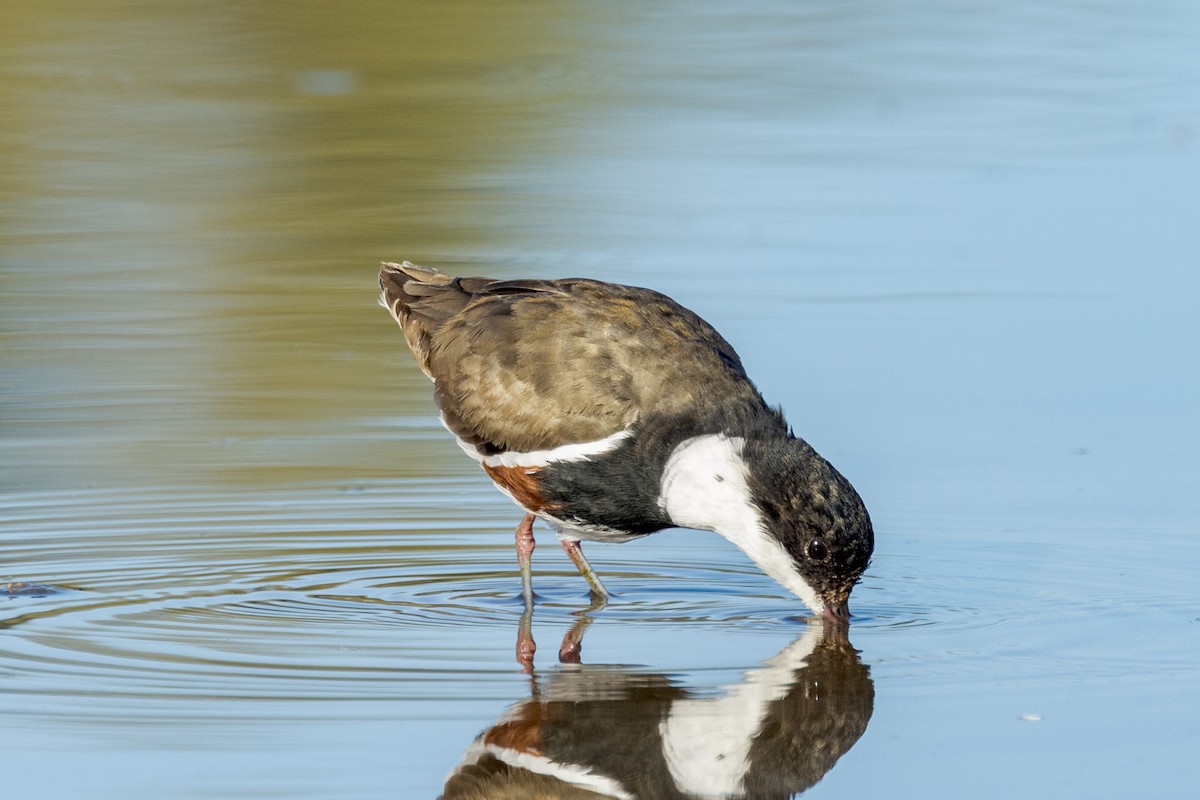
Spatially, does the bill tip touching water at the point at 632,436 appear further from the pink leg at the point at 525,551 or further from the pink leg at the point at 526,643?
the pink leg at the point at 526,643

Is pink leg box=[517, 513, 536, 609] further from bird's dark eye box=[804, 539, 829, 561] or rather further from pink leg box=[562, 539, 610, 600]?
bird's dark eye box=[804, 539, 829, 561]

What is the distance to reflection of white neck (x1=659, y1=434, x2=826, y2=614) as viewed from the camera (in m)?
8.62

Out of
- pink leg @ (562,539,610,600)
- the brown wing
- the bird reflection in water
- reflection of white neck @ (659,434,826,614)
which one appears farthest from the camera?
pink leg @ (562,539,610,600)

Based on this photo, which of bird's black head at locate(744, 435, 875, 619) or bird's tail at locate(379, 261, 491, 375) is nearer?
bird's black head at locate(744, 435, 875, 619)

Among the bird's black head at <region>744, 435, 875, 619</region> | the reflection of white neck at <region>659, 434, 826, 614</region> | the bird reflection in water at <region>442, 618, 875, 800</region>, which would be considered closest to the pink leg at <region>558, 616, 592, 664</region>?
the bird reflection in water at <region>442, 618, 875, 800</region>

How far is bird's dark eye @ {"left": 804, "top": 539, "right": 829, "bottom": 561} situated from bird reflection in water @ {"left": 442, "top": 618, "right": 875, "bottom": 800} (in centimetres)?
42

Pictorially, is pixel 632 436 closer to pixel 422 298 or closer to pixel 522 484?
pixel 522 484

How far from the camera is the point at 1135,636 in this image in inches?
323

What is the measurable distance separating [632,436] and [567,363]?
593mm

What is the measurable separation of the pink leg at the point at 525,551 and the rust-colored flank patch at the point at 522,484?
9 centimetres

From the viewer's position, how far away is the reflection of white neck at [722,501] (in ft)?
28.3

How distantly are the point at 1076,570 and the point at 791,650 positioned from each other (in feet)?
5.40

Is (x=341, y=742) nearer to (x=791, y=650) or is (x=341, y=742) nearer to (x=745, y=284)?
(x=791, y=650)

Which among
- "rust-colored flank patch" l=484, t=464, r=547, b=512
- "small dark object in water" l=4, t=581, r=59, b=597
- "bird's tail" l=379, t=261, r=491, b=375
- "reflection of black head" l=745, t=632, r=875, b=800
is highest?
"bird's tail" l=379, t=261, r=491, b=375
